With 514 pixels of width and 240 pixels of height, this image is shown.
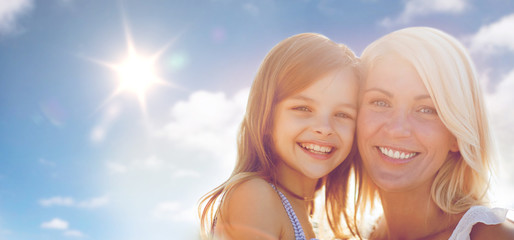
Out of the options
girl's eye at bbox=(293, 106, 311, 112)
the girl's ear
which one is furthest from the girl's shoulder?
the girl's ear

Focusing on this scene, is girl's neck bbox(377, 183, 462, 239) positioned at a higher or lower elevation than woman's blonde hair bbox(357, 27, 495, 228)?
lower

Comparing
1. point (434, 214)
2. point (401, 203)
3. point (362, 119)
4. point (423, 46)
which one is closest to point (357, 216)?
point (401, 203)

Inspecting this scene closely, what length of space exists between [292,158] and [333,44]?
1189 mm

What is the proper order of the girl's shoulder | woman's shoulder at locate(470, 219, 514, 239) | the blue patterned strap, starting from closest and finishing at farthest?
woman's shoulder at locate(470, 219, 514, 239) < the girl's shoulder < the blue patterned strap

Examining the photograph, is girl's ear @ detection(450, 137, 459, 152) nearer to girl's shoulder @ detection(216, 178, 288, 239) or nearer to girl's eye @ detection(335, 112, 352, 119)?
girl's eye @ detection(335, 112, 352, 119)

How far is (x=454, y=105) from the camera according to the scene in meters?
3.90

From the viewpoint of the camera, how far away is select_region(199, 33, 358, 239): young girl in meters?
3.99

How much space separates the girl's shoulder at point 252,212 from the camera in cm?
357

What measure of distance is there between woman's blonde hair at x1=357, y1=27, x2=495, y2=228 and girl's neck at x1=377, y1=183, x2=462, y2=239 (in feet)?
0.39

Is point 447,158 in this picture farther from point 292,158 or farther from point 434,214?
point 292,158

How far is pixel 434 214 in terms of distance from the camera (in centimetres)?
427

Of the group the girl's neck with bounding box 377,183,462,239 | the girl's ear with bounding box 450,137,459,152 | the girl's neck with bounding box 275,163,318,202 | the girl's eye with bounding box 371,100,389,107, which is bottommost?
the girl's neck with bounding box 377,183,462,239

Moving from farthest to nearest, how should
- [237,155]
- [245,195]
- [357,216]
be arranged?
1. [357,216]
2. [237,155]
3. [245,195]

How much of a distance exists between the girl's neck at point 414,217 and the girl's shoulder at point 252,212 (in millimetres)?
1336
